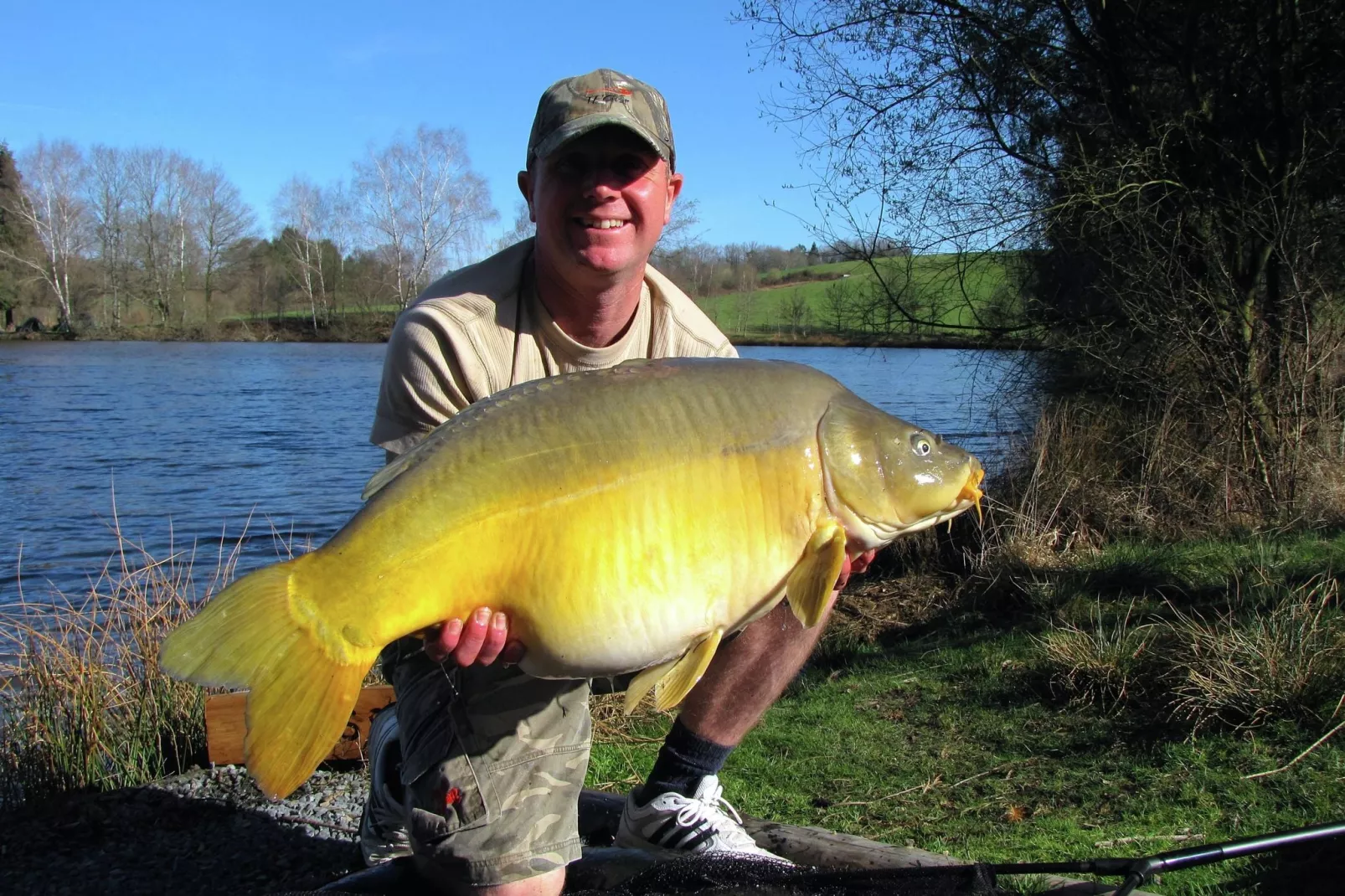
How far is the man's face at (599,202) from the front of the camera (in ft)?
7.74

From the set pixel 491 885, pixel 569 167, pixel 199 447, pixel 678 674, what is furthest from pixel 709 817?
pixel 199 447

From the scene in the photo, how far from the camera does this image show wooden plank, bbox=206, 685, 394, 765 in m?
3.57

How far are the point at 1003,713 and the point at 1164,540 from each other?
2952 millimetres

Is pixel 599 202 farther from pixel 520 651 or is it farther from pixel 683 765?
pixel 683 765

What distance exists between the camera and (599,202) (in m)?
2.38

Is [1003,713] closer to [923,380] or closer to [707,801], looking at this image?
[707,801]

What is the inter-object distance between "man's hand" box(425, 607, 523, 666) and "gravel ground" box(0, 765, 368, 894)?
4.31 feet

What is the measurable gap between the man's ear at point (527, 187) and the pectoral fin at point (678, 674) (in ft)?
4.12

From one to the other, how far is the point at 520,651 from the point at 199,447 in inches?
524

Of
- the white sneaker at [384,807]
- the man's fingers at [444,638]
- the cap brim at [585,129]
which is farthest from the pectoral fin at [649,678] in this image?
the cap brim at [585,129]

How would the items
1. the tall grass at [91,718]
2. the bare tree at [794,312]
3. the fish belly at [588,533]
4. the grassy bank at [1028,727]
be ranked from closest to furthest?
the fish belly at [588,533] → the grassy bank at [1028,727] → the tall grass at [91,718] → the bare tree at [794,312]

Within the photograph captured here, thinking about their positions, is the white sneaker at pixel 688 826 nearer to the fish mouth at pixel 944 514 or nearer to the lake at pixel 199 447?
the fish mouth at pixel 944 514

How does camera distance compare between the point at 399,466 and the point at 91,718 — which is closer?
the point at 399,466

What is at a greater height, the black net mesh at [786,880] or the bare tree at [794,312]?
the bare tree at [794,312]
